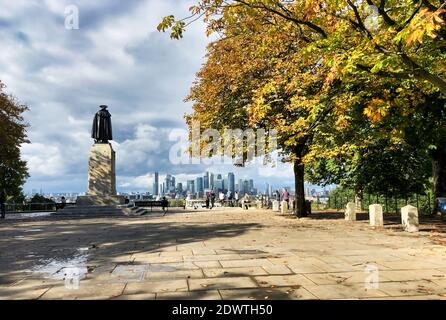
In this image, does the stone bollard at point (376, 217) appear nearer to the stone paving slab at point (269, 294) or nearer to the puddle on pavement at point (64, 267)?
the stone paving slab at point (269, 294)

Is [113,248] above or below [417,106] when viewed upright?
below

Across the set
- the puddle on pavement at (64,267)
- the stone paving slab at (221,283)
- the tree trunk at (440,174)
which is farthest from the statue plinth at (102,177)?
the stone paving slab at (221,283)

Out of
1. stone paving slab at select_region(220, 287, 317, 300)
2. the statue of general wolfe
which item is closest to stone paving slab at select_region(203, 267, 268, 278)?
stone paving slab at select_region(220, 287, 317, 300)

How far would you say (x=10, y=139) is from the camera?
3109 cm

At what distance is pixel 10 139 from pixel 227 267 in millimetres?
29362

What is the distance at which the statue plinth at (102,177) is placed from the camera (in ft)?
93.8

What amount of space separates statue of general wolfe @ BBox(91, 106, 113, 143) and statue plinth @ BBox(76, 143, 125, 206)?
0.94 metres

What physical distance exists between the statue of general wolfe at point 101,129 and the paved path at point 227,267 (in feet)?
59.8

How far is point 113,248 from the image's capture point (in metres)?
10.4

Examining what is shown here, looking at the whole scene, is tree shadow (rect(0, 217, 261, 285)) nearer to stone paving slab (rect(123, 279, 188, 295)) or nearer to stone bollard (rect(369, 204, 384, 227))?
stone paving slab (rect(123, 279, 188, 295))
